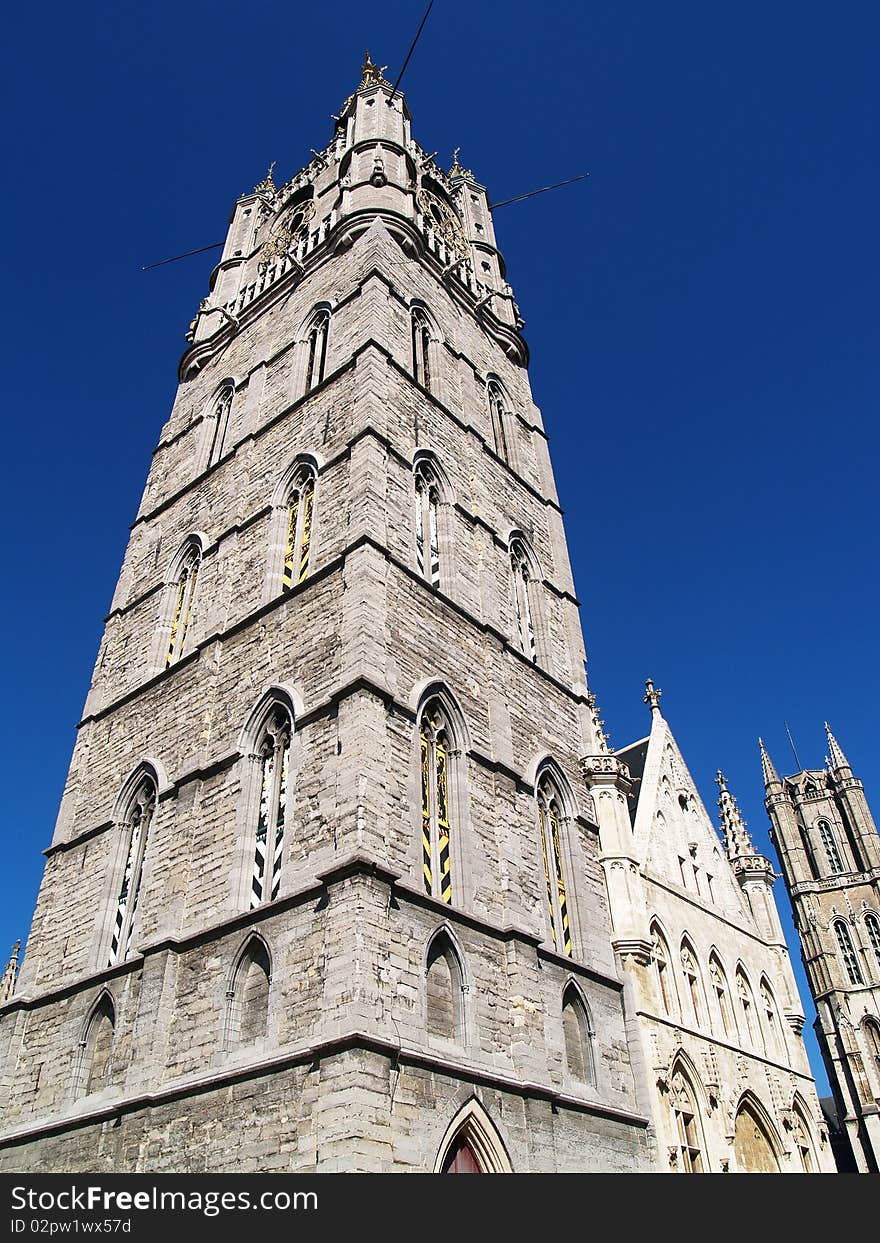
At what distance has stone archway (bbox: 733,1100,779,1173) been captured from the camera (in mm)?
16766

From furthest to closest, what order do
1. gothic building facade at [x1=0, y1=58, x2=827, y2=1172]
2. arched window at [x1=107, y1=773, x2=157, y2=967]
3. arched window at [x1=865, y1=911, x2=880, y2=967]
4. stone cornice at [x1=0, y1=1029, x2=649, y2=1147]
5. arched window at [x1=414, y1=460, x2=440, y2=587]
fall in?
1. arched window at [x1=865, y1=911, x2=880, y2=967]
2. arched window at [x1=414, y1=460, x2=440, y2=587]
3. arched window at [x1=107, y1=773, x2=157, y2=967]
4. gothic building facade at [x1=0, y1=58, x2=827, y2=1172]
5. stone cornice at [x1=0, y1=1029, x2=649, y2=1147]

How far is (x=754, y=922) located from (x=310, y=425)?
15.3 meters

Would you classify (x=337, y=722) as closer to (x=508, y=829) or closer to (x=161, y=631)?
(x=508, y=829)

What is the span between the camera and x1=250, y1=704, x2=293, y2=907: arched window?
13.1 meters

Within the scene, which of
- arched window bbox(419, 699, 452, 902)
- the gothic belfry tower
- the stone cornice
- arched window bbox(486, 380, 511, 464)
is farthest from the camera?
arched window bbox(486, 380, 511, 464)

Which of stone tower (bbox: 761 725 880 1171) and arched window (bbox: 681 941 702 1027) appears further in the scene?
stone tower (bbox: 761 725 880 1171)

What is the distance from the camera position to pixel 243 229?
99.8ft

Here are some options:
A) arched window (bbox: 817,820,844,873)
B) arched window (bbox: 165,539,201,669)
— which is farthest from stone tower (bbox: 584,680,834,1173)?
arched window (bbox: 817,820,844,873)

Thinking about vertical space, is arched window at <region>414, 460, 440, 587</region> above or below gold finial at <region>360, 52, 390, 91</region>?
below

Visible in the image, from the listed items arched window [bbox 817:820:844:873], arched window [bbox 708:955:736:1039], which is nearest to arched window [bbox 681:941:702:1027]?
arched window [bbox 708:955:736:1039]

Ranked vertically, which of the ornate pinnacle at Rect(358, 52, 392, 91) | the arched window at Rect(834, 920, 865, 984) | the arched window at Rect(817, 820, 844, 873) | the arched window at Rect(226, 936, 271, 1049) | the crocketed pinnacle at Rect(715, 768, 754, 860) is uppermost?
the ornate pinnacle at Rect(358, 52, 392, 91)

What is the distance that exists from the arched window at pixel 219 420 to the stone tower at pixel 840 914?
109 ft

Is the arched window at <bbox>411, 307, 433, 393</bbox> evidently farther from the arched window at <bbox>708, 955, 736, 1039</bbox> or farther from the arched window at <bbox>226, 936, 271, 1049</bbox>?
the arched window at <bbox>708, 955, 736, 1039</bbox>

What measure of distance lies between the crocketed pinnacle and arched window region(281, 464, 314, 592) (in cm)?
1356
